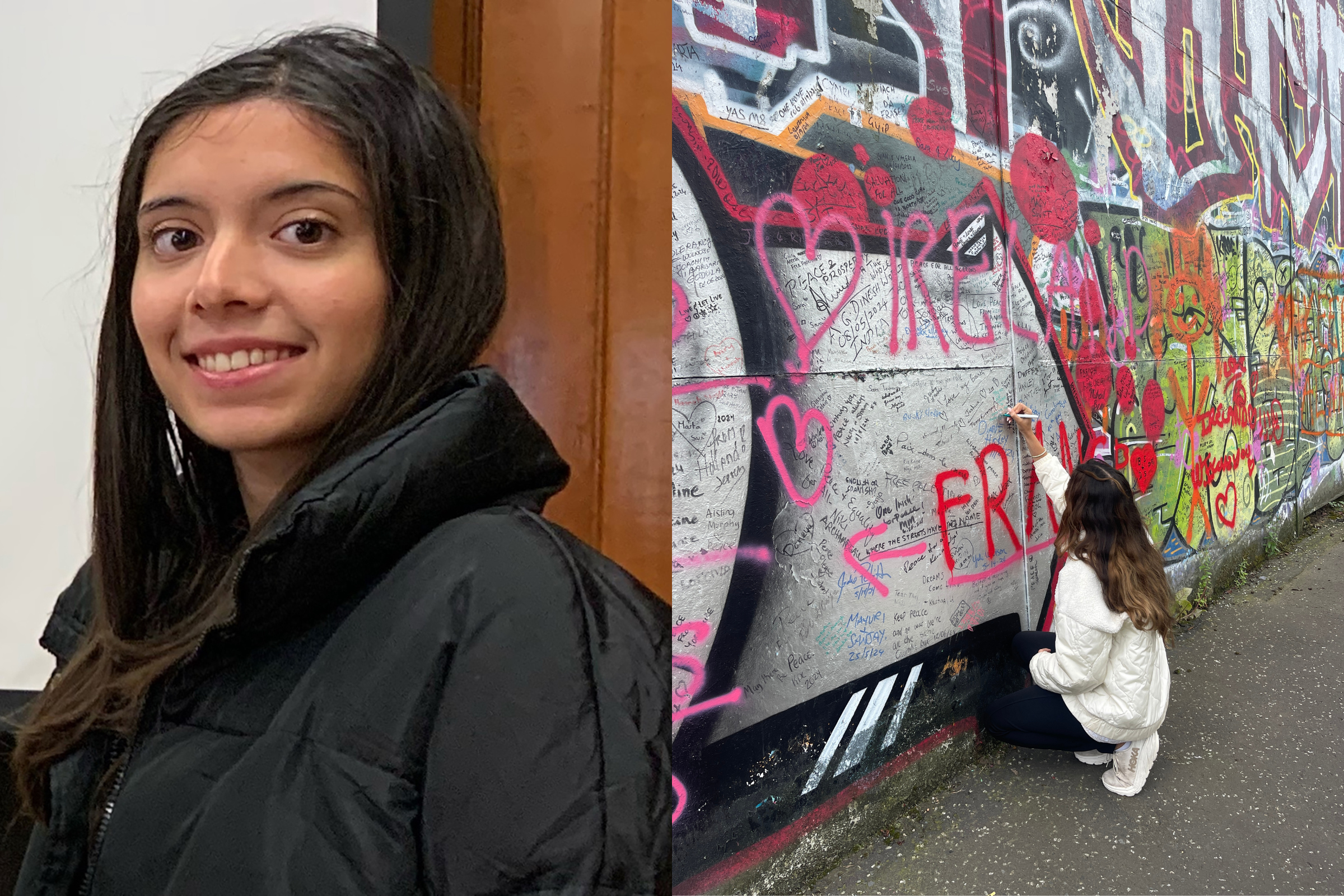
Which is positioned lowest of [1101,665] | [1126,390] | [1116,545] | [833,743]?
[833,743]

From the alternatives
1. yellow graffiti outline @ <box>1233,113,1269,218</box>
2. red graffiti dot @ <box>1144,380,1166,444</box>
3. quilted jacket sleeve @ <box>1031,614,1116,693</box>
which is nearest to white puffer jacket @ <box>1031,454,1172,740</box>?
quilted jacket sleeve @ <box>1031,614,1116,693</box>

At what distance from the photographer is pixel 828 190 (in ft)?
9.05

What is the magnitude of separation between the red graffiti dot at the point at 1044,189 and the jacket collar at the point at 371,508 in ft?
11.2

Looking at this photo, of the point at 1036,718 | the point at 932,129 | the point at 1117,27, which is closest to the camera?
the point at 932,129

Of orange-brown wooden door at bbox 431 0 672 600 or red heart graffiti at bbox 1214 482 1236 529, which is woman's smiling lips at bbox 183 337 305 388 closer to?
orange-brown wooden door at bbox 431 0 672 600

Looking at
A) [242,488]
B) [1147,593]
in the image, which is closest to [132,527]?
[242,488]

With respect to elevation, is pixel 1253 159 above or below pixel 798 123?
above

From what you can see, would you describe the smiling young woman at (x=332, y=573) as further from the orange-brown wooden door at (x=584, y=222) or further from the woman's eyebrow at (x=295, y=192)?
the orange-brown wooden door at (x=584, y=222)

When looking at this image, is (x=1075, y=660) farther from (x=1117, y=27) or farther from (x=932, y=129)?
(x=1117, y=27)

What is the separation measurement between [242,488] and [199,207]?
0.40 metres

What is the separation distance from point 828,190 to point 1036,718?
2271 millimetres

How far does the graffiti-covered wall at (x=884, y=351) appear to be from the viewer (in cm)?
240

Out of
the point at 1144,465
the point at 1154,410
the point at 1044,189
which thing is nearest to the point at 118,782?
the point at 1044,189

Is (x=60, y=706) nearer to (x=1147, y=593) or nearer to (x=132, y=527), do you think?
(x=132, y=527)
